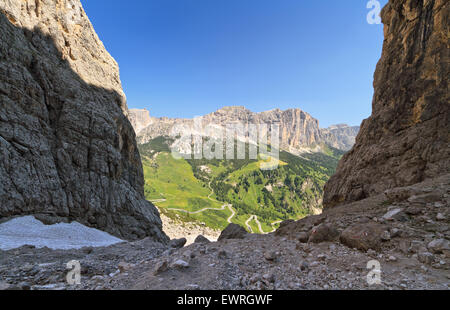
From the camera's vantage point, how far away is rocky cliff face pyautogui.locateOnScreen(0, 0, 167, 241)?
26.1 m

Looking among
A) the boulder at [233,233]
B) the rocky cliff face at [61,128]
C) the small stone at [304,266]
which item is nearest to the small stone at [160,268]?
the small stone at [304,266]

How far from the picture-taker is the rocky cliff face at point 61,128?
26125mm

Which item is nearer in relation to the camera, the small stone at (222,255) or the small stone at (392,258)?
the small stone at (392,258)

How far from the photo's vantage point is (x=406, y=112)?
840 inches

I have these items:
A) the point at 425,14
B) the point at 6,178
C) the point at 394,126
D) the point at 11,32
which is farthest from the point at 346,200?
the point at 11,32

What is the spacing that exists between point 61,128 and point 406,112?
5072 centimetres

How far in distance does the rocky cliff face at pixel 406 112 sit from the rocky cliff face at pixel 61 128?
38.6 metres

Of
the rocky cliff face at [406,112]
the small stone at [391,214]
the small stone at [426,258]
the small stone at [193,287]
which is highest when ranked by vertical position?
the rocky cliff face at [406,112]

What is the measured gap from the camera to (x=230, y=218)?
17650 centimetres

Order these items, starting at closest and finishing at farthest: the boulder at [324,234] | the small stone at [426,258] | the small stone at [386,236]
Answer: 1. the small stone at [426,258]
2. the small stone at [386,236]
3. the boulder at [324,234]

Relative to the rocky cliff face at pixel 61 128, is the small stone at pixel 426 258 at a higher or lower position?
lower

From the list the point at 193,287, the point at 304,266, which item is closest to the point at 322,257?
the point at 304,266

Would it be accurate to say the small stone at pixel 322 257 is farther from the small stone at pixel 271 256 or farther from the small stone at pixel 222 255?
the small stone at pixel 222 255
